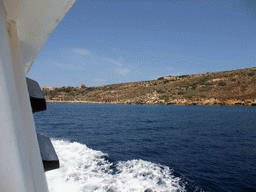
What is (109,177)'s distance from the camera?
7.57m

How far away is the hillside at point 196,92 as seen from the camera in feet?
234

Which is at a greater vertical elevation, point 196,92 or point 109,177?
point 109,177

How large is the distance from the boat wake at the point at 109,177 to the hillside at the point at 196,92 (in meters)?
75.0

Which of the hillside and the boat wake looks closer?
the boat wake

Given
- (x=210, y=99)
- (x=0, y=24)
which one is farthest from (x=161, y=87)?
(x=0, y=24)

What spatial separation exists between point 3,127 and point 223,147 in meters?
16.9

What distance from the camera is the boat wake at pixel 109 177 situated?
6.54 metres

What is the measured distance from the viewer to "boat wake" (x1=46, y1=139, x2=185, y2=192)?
21.4 ft

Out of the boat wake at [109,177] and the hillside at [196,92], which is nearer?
the boat wake at [109,177]

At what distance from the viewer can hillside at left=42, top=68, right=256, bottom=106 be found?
71312 mm

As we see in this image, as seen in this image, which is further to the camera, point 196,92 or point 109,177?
point 196,92

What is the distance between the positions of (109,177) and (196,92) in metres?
84.7

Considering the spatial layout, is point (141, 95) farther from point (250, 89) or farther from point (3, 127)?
point (3, 127)

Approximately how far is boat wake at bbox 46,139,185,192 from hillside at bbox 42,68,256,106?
246 ft
